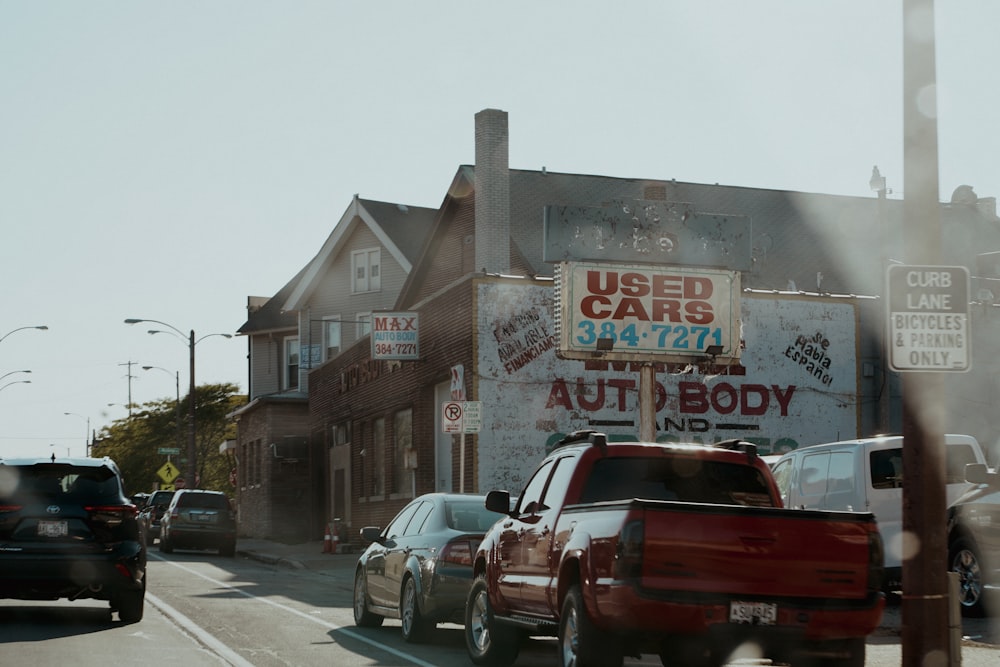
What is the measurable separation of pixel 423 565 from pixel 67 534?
3.97 metres

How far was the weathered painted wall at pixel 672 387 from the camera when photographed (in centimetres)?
2958

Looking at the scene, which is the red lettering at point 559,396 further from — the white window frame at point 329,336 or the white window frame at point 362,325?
the white window frame at point 329,336

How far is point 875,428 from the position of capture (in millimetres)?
32594

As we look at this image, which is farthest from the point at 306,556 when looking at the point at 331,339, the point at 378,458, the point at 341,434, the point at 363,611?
the point at 363,611

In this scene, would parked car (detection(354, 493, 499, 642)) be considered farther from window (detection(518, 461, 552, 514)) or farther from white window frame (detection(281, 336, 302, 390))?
white window frame (detection(281, 336, 302, 390))

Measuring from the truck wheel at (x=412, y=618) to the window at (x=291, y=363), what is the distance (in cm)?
4118

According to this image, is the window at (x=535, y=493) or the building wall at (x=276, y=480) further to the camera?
the building wall at (x=276, y=480)

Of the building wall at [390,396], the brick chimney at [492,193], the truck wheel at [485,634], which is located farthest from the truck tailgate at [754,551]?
the brick chimney at [492,193]

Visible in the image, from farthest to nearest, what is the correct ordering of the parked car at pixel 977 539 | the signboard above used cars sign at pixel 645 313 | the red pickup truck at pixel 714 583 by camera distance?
the signboard above used cars sign at pixel 645 313 → the parked car at pixel 977 539 → the red pickup truck at pixel 714 583

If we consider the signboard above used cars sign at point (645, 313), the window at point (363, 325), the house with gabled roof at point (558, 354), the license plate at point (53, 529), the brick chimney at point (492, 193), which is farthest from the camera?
the window at point (363, 325)

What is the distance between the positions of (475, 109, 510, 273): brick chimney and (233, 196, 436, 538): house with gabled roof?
27.1 ft

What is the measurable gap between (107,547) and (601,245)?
440 inches

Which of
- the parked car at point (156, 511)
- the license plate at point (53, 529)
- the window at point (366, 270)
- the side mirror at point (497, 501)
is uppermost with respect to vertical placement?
the window at point (366, 270)

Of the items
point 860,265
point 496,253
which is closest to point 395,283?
point 496,253
